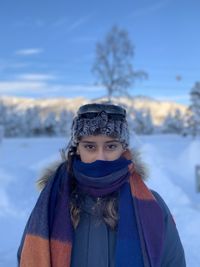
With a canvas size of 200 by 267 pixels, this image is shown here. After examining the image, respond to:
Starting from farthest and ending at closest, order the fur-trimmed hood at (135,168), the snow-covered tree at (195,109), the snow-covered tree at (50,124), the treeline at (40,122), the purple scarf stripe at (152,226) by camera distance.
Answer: the treeline at (40,122), the snow-covered tree at (50,124), the snow-covered tree at (195,109), the fur-trimmed hood at (135,168), the purple scarf stripe at (152,226)

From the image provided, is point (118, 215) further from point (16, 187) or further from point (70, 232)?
point (16, 187)

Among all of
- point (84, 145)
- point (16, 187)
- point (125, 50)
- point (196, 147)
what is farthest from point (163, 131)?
point (84, 145)

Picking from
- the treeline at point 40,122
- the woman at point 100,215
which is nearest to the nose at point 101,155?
the woman at point 100,215

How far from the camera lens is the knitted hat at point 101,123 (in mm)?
1732

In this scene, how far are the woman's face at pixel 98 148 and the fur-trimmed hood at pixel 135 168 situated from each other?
0.28 ft

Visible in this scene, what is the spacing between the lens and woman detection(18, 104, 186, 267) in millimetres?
1601

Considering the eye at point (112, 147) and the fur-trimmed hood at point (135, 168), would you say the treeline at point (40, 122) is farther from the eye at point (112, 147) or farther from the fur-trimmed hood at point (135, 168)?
the eye at point (112, 147)

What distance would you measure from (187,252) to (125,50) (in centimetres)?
1664

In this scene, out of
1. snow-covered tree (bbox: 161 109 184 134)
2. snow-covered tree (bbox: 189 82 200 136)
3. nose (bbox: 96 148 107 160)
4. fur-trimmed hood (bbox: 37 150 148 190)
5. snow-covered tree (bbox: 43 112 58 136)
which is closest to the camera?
nose (bbox: 96 148 107 160)

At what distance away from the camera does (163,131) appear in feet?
228

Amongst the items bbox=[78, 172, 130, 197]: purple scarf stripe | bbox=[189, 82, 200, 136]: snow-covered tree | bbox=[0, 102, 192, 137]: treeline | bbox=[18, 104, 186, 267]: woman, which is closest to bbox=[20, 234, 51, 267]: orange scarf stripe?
bbox=[18, 104, 186, 267]: woman

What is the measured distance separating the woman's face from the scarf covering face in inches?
1.6

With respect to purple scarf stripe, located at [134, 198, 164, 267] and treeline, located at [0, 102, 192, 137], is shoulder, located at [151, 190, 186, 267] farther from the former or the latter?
treeline, located at [0, 102, 192, 137]

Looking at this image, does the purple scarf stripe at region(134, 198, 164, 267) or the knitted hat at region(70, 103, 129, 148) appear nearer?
the purple scarf stripe at region(134, 198, 164, 267)
